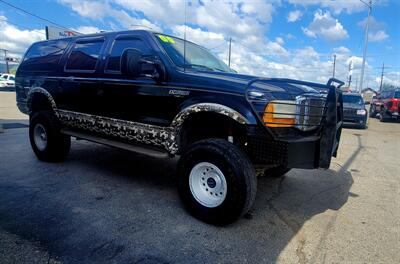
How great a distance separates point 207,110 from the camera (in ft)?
10.8

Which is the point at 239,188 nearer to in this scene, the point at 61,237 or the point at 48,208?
the point at 61,237

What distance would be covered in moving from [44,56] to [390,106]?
16.6m

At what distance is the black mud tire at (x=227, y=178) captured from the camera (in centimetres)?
305

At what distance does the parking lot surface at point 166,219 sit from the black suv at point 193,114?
379mm

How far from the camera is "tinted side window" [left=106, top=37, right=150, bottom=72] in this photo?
166 inches

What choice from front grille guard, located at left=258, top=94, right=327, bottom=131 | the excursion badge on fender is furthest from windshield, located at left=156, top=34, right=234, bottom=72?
front grille guard, located at left=258, top=94, right=327, bottom=131

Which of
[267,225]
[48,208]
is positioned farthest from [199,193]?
[48,208]

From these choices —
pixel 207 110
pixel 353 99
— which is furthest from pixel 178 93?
pixel 353 99

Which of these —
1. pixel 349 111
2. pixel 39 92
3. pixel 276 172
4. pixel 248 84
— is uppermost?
pixel 248 84

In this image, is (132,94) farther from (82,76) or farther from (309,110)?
(309,110)

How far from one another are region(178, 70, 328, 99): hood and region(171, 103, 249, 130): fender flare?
191 mm

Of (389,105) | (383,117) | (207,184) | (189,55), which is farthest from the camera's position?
(383,117)

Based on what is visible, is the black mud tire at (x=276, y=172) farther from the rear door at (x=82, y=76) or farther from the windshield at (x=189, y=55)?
the rear door at (x=82, y=76)

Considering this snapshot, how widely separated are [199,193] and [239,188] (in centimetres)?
57
